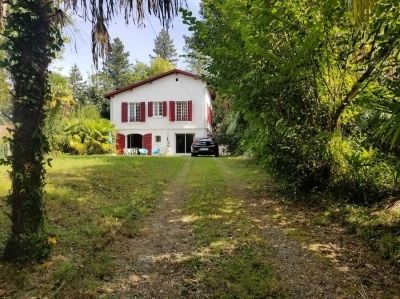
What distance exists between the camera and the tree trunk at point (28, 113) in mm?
4285

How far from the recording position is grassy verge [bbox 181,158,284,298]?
4.36m

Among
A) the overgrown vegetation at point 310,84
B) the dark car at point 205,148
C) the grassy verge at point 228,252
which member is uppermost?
the overgrown vegetation at point 310,84

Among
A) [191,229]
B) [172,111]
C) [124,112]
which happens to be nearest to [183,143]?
[172,111]

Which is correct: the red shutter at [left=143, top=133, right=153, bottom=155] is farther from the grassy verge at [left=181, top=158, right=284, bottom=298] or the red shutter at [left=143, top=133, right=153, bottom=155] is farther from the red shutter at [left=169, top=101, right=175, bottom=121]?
the grassy verge at [left=181, top=158, right=284, bottom=298]

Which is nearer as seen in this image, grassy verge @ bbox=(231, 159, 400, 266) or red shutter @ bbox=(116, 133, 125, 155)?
grassy verge @ bbox=(231, 159, 400, 266)

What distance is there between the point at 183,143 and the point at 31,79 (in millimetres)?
27834

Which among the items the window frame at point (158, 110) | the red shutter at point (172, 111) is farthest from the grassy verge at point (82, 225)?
the window frame at point (158, 110)

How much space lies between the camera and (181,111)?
104 feet

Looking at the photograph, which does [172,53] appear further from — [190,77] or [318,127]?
[318,127]

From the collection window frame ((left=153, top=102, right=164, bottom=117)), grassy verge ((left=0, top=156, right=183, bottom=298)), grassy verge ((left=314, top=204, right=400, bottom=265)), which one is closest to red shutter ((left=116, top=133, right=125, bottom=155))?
window frame ((left=153, top=102, right=164, bottom=117))

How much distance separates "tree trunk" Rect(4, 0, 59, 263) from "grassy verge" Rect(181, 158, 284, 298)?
6.31 ft

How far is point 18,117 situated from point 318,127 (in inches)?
209

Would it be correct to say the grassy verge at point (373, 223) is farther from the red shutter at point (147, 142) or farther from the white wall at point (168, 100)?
the red shutter at point (147, 142)

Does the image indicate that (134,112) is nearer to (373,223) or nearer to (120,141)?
(120,141)
